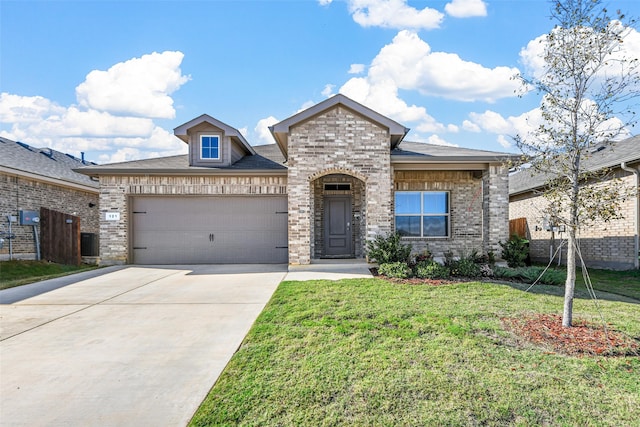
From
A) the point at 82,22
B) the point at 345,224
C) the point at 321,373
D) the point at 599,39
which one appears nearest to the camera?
the point at 321,373

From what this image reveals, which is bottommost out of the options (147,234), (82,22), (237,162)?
(147,234)

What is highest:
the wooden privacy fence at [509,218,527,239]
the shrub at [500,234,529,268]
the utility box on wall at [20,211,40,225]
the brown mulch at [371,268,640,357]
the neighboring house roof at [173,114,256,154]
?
the neighboring house roof at [173,114,256,154]

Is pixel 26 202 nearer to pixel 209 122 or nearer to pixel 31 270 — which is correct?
pixel 31 270

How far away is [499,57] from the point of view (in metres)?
9.06

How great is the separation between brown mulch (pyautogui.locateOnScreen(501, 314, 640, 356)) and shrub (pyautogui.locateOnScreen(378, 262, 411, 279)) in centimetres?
319

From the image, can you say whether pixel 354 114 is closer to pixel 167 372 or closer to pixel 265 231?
pixel 265 231

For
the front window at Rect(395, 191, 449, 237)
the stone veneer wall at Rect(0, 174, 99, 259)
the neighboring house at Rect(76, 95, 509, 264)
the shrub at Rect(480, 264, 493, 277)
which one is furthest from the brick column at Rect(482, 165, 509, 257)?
the stone veneer wall at Rect(0, 174, 99, 259)

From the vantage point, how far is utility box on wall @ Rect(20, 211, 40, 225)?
12.4 m

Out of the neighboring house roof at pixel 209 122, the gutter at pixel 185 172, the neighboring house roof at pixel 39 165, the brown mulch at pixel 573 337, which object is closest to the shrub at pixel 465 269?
the brown mulch at pixel 573 337

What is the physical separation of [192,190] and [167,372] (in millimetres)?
8513

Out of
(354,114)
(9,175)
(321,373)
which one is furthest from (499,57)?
(9,175)

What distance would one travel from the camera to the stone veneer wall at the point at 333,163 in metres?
10.2

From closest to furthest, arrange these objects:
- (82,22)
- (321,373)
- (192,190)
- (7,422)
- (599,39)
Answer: (7,422), (321,373), (599,39), (82,22), (192,190)

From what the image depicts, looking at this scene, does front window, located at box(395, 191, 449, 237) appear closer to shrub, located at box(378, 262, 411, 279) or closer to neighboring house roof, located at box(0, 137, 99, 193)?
shrub, located at box(378, 262, 411, 279)
